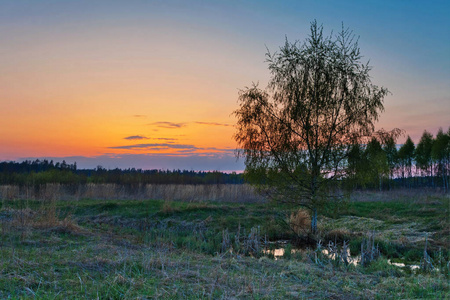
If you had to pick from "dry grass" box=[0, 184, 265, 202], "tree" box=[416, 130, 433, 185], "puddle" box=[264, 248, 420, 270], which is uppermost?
"tree" box=[416, 130, 433, 185]

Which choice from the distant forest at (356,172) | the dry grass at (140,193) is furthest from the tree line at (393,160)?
the dry grass at (140,193)

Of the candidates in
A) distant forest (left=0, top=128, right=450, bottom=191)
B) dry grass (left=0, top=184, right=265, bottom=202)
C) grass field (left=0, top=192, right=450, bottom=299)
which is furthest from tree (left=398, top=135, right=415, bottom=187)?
grass field (left=0, top=192, right=450, bottom=299)

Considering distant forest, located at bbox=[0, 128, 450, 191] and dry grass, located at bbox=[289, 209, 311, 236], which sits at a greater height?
distant forest, located at bbox=[0, 128, 450, 191]

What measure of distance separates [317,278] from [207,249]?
5.05 m

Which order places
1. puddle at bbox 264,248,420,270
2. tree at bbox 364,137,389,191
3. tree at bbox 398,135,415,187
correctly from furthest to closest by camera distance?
tree at bbox 398,135,415,187 → tree at bbox 364,137,389,191 → puddle at bbox 264,248,420,270

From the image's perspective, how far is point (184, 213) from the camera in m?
17.9

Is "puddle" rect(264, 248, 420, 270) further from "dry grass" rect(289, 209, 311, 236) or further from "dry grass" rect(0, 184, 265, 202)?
"dry grass" rect(0, 184, 265, 202)

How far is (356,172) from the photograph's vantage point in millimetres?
12852

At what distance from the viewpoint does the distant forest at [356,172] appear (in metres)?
12.8

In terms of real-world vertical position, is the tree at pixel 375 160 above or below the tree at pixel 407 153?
below

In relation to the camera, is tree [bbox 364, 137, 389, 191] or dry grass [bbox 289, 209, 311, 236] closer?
tree [bbox 364, 137, 389, 191]

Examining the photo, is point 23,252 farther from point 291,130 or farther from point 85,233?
point 291,130

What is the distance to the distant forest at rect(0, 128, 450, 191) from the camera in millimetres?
12828

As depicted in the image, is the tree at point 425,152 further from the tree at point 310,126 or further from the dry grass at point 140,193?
the tree at point 310,126
